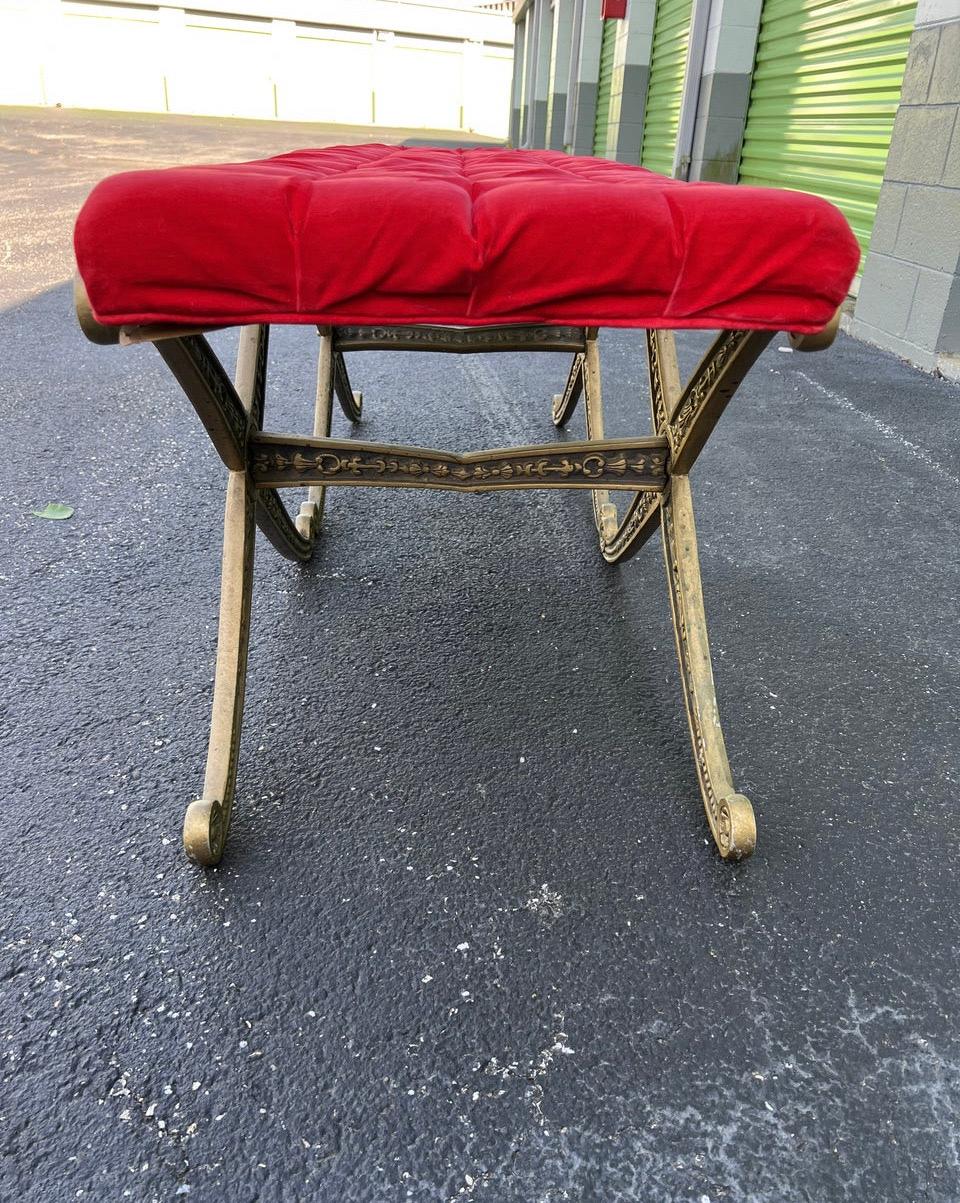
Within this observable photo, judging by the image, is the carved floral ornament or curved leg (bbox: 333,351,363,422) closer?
the carved floral ornament

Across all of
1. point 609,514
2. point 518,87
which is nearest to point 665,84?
point 609,514

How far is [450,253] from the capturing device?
762 mm

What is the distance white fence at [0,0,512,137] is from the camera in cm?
2322

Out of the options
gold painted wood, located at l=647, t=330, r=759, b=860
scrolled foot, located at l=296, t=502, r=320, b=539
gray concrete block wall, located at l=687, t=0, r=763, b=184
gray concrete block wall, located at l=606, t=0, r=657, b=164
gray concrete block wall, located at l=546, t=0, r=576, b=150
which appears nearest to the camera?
gold painted wood, located at l=647, t=330, r=759, b=860

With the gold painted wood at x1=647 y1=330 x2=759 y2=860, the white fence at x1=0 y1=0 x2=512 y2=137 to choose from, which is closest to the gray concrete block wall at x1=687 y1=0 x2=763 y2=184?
the gold painted wood at x1=647 y1=330 x2=759 y2=860

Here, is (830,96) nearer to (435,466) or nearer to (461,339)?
(461,339)

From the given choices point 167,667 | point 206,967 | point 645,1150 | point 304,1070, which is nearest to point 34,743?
point 167,667

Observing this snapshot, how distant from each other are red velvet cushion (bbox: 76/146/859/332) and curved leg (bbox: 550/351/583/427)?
1.19 metres

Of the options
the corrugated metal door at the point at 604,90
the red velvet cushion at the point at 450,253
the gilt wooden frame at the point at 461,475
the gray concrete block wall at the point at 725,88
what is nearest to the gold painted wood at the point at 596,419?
the gilt wooden frame at the point at 461,475

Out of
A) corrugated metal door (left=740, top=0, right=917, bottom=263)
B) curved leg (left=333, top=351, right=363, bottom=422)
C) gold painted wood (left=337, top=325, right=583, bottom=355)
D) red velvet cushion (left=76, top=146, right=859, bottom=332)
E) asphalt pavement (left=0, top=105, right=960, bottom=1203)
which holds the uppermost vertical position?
corrugated metal door (left=740, top=0, right=917, bottom=263)

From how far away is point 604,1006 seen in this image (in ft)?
2.81

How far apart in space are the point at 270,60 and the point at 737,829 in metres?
29.2

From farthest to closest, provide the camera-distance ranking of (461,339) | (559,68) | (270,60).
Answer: (270,60) → (559,68) → (461,339)

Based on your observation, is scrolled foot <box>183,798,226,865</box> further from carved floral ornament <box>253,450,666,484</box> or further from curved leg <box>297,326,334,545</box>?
curved leg <box>297,326,334,545</box>
